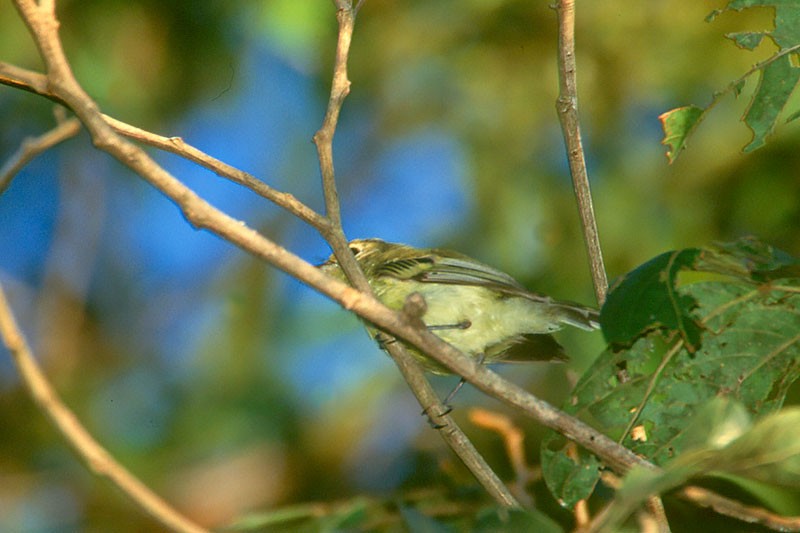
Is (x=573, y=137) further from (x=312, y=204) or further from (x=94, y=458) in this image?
(x=312, y=204)

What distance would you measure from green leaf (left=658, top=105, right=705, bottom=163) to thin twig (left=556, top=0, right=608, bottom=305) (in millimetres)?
237

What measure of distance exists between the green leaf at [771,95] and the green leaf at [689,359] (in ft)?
1.55

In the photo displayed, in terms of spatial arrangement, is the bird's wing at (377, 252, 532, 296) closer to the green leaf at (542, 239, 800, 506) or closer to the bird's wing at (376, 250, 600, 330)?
the bird's wing at (376, 250, 600, 330)

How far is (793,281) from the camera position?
7.60ft

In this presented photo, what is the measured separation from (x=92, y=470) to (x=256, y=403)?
476cm

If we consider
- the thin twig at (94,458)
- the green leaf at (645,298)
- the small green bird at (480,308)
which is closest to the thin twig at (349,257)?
the green leaf at (645,298)

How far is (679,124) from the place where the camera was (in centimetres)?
259

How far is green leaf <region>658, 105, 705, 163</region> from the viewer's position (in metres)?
2.56

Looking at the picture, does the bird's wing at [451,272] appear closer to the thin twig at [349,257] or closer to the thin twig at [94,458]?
the thin twig at [349,257]

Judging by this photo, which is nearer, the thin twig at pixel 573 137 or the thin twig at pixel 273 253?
the thin twig at pixel 273 253

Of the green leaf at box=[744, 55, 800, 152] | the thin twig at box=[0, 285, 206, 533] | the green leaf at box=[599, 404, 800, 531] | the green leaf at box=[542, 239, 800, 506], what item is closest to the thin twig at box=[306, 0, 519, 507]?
the green leaf at box=[542, 239, 800, 506]

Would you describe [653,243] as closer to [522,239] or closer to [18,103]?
[522,239]

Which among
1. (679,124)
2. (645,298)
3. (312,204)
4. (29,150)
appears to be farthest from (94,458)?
(312,204)

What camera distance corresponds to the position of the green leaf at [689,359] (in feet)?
7.20
